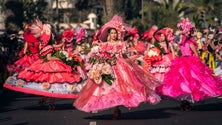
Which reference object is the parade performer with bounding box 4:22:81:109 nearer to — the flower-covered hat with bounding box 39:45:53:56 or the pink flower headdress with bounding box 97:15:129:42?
the flower-covered hat with bounding box 39:45:53:56

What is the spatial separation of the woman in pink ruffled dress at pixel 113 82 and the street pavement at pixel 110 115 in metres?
0.43

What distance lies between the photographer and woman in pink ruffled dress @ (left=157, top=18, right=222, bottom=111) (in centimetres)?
1831

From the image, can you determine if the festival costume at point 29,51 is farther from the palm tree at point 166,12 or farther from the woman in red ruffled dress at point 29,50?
the palm tree at point 166,12

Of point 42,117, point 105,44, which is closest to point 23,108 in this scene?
point 42,117

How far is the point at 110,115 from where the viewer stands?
18.0m

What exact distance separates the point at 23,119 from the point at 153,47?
6.69 meters

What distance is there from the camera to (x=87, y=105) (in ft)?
52.5

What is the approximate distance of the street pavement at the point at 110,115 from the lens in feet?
53.9

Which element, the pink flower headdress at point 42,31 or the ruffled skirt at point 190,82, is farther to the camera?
the pink flower headdress at point 42,31

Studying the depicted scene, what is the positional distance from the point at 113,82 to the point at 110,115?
6.11 ft

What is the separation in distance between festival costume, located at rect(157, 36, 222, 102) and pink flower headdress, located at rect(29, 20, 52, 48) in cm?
316

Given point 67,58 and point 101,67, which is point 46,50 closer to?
point 67,58

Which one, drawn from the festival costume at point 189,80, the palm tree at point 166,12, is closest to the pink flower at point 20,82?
the festival costume at point 189,80

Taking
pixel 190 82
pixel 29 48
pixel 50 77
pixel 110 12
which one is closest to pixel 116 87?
pixel 190 82
